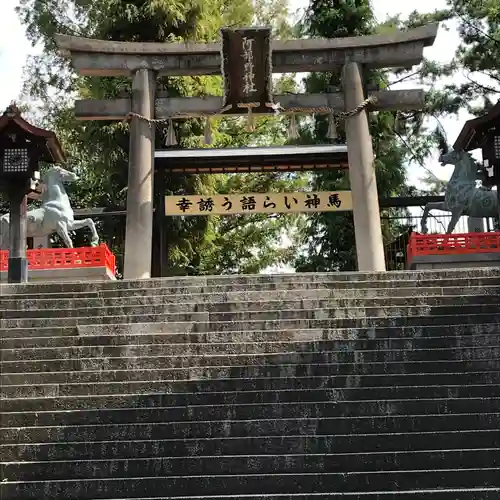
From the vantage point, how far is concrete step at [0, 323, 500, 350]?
25.5ft

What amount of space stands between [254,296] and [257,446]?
8.48 feet

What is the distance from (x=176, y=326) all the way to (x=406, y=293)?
2.66 metres

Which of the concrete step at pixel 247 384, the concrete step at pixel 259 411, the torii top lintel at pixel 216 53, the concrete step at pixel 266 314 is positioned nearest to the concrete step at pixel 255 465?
the concrete step at pixel 259 411

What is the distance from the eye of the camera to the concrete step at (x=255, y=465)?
618cm

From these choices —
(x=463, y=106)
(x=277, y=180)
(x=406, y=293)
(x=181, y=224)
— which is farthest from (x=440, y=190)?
(x=406, y=293)

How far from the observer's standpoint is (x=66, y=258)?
13141 millimetres

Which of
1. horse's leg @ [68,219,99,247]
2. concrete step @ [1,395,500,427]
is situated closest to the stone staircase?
concrete step @ [1,395,500,427]

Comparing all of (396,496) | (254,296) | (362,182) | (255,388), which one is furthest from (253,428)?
(362,182)

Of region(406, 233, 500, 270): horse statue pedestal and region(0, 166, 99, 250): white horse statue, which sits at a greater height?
region(0, 166, 99, 250): white horse statue

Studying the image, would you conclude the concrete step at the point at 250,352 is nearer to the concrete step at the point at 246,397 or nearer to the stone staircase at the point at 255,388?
the stone staircase at the point at 255,388

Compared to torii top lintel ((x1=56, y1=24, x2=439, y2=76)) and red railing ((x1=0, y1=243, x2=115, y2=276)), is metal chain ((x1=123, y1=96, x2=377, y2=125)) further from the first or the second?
red railing ((x1=0, y1=243, x2=115, y2=276))

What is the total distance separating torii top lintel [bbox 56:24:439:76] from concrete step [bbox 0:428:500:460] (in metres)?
8.46

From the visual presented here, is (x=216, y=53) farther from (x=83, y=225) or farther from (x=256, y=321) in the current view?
(x=256, y=321)

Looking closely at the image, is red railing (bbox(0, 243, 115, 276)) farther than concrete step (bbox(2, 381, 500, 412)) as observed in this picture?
Yes
